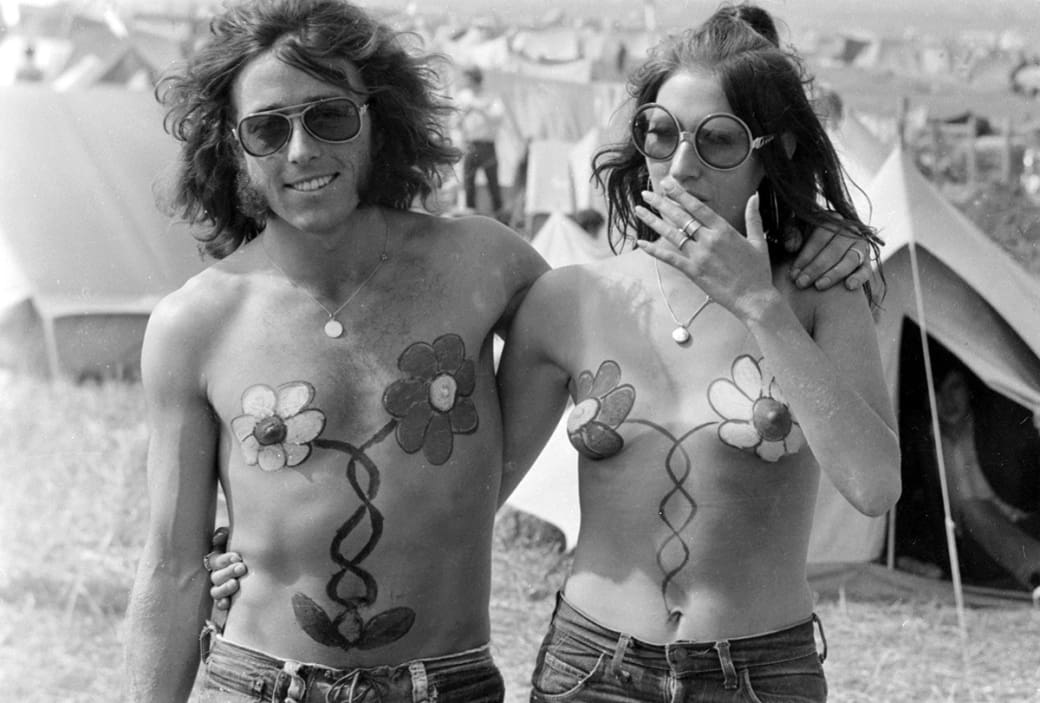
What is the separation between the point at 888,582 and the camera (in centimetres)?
638

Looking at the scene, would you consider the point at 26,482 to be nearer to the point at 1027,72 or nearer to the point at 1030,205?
the point at 1030,205

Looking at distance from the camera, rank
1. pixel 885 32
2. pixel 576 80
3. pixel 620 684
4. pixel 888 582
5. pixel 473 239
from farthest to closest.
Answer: pixel 885 32
pixel 576 80
pixel 888 582
pixel 473 239
pixel 620 684

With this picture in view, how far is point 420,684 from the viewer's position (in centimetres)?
250

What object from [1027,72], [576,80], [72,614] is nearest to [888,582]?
[72,614]

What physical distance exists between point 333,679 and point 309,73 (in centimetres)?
112

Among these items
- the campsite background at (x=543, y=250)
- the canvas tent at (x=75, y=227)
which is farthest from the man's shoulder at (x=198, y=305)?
the canvas tent at (x=75, y=227)

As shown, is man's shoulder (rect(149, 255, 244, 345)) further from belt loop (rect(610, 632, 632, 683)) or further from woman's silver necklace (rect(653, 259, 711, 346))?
belt loop (rect(610, 632, 632, 683))

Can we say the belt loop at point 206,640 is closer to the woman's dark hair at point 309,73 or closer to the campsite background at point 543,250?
the woman's dark hair at point 309,73

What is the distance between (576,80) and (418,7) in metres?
1.59

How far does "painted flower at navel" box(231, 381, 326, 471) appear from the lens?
8.39ft

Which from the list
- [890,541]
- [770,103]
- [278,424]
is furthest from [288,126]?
[890,541]

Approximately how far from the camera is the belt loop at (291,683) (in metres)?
2.48

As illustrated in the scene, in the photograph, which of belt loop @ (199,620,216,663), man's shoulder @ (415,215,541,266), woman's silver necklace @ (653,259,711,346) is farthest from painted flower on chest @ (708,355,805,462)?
belt loop @ (199,620,216,663)

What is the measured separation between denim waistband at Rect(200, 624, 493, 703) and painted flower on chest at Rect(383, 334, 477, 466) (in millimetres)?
379
